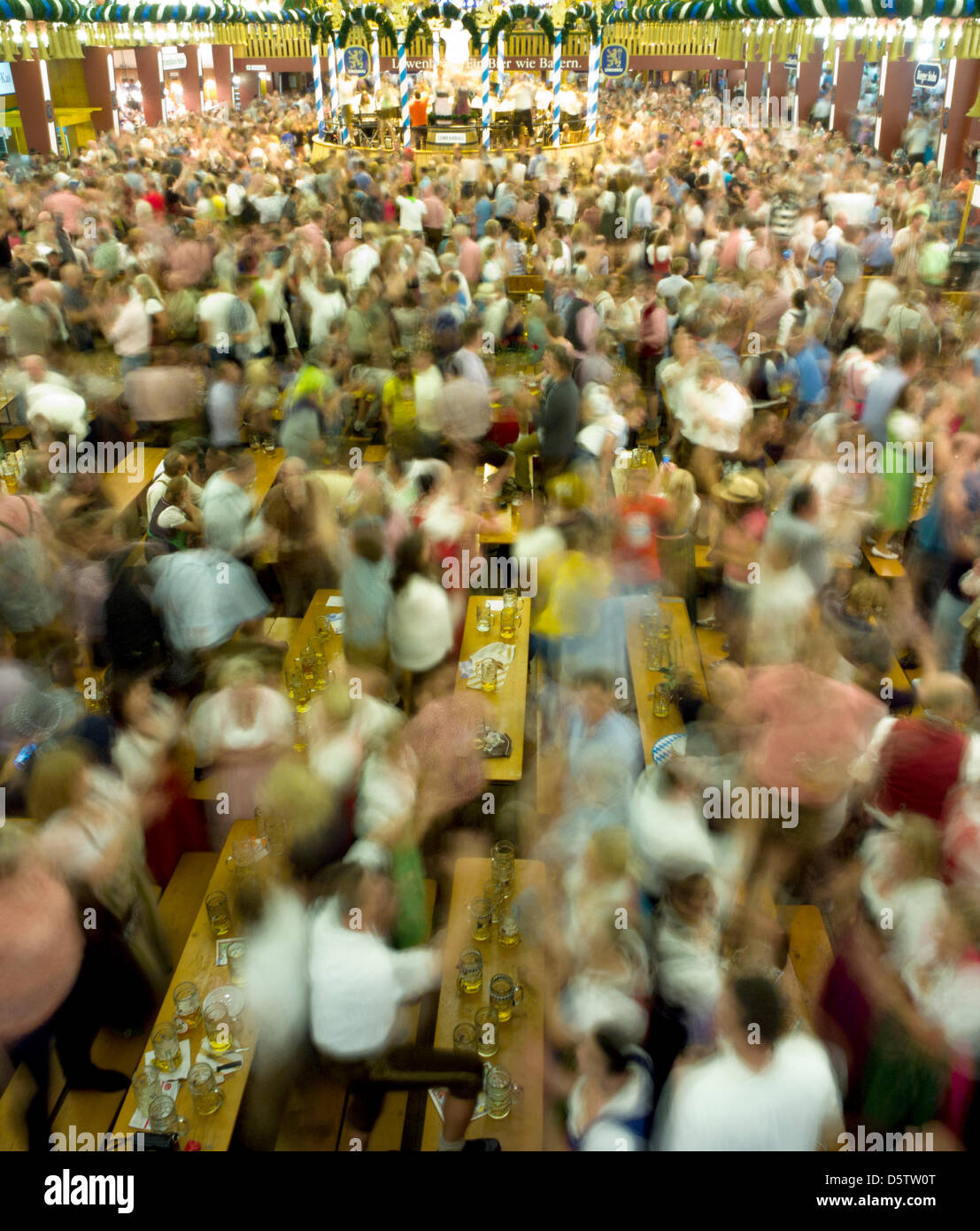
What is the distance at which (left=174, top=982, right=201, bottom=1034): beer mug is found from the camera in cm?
268

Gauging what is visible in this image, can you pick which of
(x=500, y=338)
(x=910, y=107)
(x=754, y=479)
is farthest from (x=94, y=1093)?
(x=910, y=107)

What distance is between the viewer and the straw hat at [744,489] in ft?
13.9

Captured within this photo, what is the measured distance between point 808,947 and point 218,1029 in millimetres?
1723

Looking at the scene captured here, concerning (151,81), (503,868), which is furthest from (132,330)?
(151,81)

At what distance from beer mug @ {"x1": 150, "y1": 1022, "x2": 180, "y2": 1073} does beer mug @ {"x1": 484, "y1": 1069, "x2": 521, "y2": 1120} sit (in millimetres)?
813

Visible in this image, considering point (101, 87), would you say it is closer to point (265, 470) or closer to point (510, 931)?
point (265, 470)

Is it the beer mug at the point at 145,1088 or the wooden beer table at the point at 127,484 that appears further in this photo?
the wooden beer table at the point at 127,484

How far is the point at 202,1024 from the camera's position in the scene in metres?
2.69

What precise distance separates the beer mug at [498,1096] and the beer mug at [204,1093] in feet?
2.18

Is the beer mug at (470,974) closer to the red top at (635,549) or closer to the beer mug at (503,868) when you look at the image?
the beer mug at (503,868)

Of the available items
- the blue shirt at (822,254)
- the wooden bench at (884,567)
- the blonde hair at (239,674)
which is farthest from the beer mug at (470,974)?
the blue shirt at (822,254)
